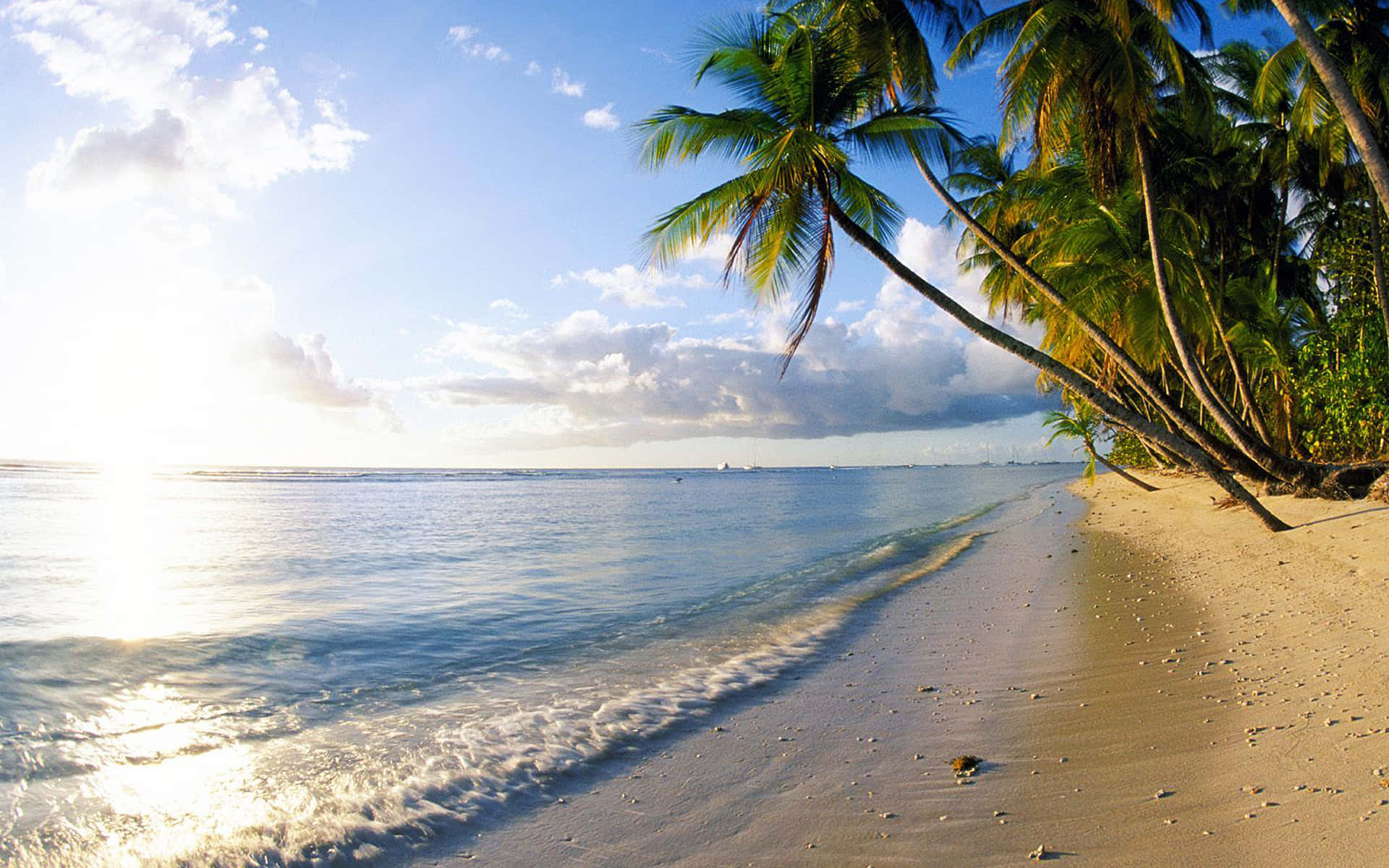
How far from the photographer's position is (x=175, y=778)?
4625 millimetres

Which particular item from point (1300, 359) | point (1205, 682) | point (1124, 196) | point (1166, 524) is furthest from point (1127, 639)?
point (1300, 359)

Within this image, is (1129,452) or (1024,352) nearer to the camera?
(1024,352)

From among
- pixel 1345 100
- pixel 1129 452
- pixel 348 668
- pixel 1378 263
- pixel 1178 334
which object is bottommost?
pixel 348 668

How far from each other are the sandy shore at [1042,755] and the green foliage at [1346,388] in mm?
9121

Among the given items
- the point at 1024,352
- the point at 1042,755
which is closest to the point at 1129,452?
the point at 1024,352

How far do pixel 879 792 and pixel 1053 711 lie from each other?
184 centimetres

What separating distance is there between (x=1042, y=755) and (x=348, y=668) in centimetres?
649

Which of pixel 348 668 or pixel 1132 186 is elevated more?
pixel 1132 186

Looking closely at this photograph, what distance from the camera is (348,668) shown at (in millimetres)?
7461

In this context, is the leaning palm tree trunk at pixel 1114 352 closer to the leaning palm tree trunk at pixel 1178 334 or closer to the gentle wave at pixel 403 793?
the leaning palm tree trunk at pixel 1178 334

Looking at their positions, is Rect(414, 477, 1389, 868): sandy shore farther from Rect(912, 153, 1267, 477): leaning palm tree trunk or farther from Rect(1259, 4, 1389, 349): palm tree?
Rect(1259, 4, 1389, 349): palm tree

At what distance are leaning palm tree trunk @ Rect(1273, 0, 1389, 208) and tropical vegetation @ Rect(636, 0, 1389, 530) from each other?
3 centimetres

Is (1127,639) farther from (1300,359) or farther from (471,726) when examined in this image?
(1300,359)

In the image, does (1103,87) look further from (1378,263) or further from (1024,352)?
(1378,263)
